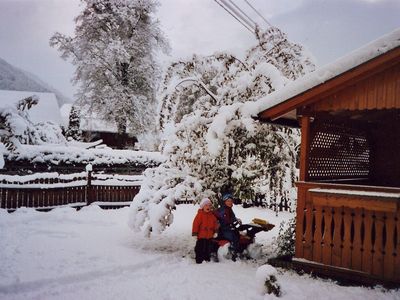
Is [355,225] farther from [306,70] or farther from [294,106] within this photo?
[306,70]

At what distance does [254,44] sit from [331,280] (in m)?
→ 5.99

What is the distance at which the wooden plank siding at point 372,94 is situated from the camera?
6160mm

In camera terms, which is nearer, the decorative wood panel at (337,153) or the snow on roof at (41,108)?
the decorative wood panel at (337,153)

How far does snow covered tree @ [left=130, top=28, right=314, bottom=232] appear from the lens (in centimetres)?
806

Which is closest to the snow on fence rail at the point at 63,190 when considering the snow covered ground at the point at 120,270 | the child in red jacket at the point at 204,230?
Answer: the snow covered ground at the point at 120,270

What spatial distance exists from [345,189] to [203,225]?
2.79 metres

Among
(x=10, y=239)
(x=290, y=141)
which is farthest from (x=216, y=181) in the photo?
(x=10, y=239)

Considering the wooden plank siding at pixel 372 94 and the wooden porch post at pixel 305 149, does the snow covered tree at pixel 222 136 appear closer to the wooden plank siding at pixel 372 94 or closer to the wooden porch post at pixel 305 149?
the wooden porch post at pixel 305 149

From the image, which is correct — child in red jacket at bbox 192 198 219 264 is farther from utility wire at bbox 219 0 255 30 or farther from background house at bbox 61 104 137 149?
background house at bbox 61 104 137 149

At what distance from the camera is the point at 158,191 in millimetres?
8242

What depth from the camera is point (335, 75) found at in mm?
6371

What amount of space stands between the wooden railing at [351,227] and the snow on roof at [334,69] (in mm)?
1666

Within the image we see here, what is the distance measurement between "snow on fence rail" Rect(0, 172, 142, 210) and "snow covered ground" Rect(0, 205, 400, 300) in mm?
1523

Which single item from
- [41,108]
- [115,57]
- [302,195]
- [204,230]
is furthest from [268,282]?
[41,108]
